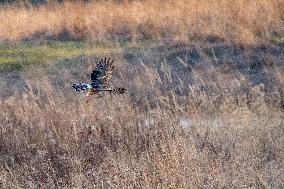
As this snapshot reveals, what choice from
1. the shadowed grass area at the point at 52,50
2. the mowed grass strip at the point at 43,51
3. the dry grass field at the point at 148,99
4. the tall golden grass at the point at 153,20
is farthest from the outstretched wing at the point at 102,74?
the tall golden grass at the point at 153,20

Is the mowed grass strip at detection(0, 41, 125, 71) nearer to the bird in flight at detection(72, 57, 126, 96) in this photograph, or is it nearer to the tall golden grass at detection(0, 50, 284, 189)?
the tall golden grass at detection(0, 50, 284, 189)

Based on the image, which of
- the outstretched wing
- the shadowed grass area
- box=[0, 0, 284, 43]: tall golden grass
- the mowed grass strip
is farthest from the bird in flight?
box=[0, 0, 284, 43]: tall golden grass

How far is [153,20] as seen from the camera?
41.2 feet

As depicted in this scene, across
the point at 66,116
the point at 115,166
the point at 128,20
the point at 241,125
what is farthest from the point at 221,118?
the point at 128,20

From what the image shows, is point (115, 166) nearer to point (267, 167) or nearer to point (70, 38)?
point (267, 167)

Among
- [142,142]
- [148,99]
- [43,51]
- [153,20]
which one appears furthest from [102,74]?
[153,20]

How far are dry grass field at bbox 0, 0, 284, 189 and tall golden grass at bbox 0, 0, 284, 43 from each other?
0.03 metres

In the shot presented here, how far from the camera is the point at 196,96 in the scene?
7.39 m

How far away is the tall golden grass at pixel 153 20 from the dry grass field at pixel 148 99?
3cm

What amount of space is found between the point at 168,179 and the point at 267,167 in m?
1.05

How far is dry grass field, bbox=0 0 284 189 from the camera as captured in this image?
5.11 metres

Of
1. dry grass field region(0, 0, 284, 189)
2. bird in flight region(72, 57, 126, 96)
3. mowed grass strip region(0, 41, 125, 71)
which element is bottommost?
mowed grass strip region(0, 41, 125, 71)

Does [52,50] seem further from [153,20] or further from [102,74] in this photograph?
[102,74]

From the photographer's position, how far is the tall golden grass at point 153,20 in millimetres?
11656
